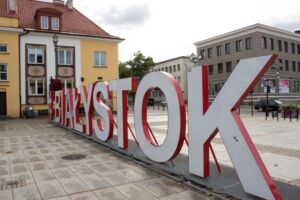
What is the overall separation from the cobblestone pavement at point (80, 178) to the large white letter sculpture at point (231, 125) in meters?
0.82

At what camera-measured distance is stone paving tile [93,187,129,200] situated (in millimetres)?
5373

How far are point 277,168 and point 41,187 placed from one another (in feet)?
17.0

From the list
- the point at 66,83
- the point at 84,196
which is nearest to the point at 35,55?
the point at 66,83

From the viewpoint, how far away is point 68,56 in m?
30.2

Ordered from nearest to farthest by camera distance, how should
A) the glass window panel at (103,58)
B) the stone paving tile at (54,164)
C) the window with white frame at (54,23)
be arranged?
the stone paving tile at (54,164)
the window with white frame at (54,23)
the glass window panel at (103,58)

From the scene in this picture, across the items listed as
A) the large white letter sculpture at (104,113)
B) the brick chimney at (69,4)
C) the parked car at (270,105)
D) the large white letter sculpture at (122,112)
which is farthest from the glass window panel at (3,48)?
the parked car at (270,105)

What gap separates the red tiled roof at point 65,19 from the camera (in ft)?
96.7

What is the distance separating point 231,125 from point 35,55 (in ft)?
86.8

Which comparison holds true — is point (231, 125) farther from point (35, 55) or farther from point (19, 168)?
point (35, 55)

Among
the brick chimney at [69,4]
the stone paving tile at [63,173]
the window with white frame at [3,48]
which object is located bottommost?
the stone paving tile at [63,173]

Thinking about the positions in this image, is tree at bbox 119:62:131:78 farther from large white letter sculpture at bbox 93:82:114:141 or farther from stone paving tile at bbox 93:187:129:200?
stone paving tile at bbox 93:187:129:200

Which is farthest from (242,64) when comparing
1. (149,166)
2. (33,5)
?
(33,5)

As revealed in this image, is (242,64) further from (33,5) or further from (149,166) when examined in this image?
(33,5)

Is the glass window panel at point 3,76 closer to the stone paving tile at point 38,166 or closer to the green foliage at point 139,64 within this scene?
the stone paving tile at point 38,166
